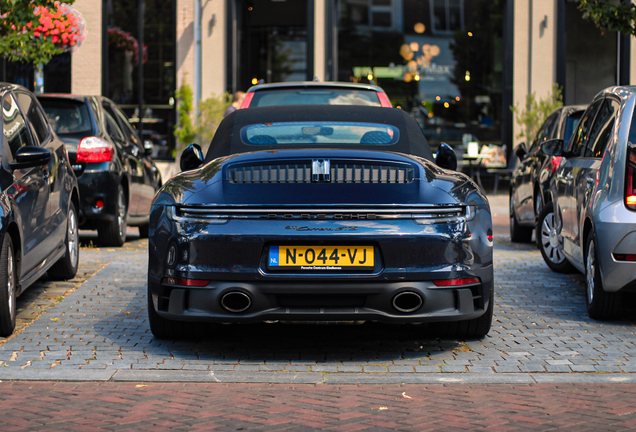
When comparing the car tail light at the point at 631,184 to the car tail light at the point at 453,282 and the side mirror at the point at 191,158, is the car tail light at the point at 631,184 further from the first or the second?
the side mirror at the point at 191,158

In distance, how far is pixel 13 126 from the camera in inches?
262

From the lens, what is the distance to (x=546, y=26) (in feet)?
68.5

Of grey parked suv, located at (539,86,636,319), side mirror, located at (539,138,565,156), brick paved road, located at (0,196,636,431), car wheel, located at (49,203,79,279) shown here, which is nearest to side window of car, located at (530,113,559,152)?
side mirror, located at (539,138,565,156)

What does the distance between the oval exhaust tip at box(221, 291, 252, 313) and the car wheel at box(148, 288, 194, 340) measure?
65cm

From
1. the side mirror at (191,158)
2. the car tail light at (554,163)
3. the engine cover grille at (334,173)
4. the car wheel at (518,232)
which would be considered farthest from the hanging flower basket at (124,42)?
the engine cover grille at (334,173)

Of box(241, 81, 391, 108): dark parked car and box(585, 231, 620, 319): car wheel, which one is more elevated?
box(241, 81, 391, 108): dark parked car

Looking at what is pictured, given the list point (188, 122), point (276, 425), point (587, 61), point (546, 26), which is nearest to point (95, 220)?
point (276, 425)

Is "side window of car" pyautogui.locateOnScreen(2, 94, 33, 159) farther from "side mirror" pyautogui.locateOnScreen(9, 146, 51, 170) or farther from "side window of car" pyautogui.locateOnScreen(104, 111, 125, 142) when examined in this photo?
"side window of car" pyautogui.locateOnScreen(104, 111, 125, 142)

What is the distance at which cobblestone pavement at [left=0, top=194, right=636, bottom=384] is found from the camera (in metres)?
5.08

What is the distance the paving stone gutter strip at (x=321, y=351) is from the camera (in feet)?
16.6

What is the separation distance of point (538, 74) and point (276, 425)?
18.0 metres

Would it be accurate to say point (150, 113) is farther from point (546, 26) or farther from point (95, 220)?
point (95, 220)

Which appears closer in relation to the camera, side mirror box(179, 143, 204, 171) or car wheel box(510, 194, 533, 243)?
side mirror box(179, 143, 204, 171)

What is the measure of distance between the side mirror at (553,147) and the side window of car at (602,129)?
0.47m
